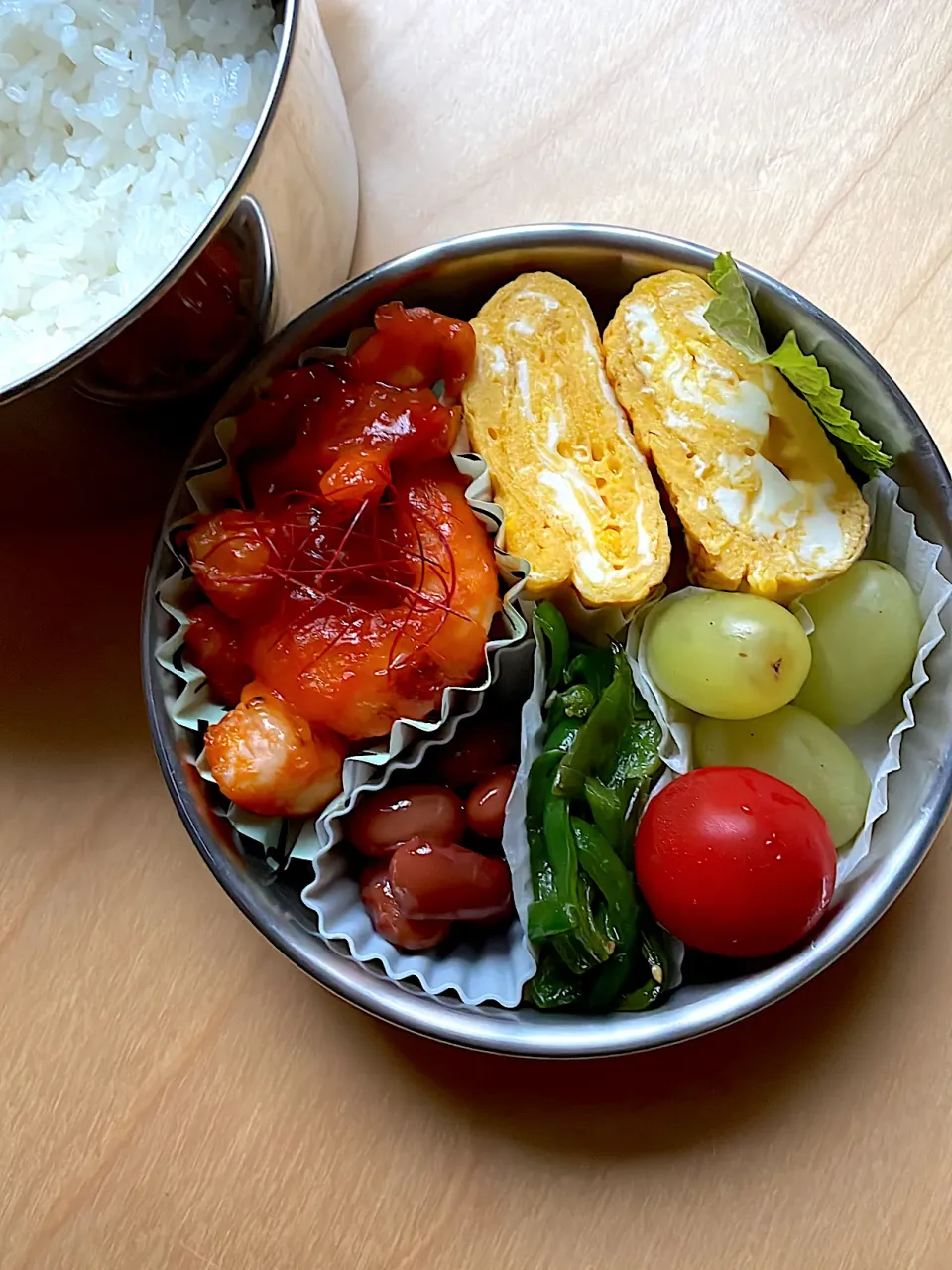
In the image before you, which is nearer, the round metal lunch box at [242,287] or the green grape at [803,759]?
the round metal lunch box at [242,287]

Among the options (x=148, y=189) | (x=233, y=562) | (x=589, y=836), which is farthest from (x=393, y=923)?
(x=148, y=189)

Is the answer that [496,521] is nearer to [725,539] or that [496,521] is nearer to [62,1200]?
[725,539]

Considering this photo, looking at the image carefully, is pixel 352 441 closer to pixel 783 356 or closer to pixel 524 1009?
pixel 783 356

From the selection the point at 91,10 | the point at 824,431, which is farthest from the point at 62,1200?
the point at 91,10

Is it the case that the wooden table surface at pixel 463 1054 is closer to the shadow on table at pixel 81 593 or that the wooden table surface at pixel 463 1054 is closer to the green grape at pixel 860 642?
the shadow on table at pixel 81 593

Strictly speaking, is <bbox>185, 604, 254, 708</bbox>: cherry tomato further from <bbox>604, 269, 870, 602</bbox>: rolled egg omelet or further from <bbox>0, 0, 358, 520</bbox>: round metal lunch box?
<bbox>604, 269, 870, 602</bbox>: rolled egg omelet

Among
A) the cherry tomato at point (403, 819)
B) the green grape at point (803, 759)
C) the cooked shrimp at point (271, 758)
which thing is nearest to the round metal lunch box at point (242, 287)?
the cooked shrimp at point (271, 758)

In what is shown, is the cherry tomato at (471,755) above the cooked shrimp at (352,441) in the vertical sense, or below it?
below
